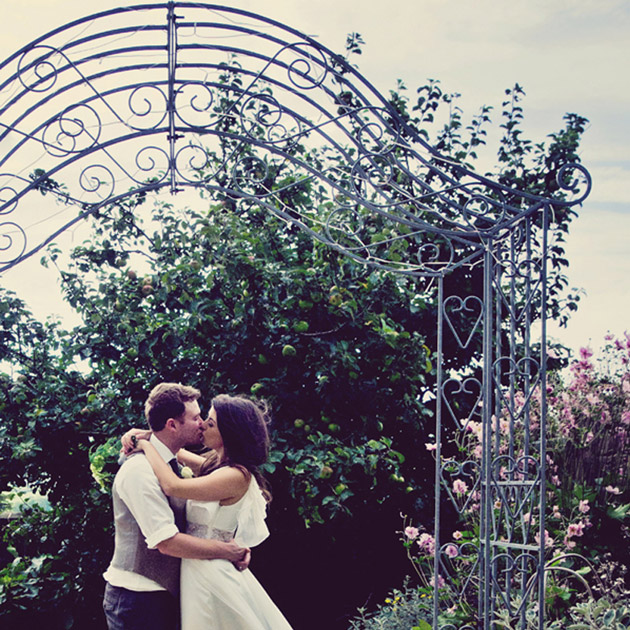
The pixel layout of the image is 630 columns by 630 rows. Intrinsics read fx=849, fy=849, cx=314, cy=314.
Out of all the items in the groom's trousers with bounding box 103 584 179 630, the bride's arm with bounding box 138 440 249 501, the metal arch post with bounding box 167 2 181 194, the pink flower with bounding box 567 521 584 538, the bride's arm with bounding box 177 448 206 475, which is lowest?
the groom's trousers with bounding box 103 584 179 630

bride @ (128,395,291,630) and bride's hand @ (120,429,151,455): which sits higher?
bride's hand @ (120,429,151,455)

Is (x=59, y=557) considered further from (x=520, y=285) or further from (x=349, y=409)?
(x=520, y=285)

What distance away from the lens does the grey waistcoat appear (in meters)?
3.04

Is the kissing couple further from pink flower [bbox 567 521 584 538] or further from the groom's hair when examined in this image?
pink flower [bbox 567 521 584 538]

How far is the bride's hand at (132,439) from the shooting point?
318 cm

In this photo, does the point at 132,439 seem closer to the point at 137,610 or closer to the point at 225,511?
the point at 225,511

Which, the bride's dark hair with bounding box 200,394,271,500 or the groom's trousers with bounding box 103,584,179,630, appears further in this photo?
the bride's dark hair with bounding box 200,394,271,500

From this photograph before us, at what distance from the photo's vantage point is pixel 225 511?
3.16 meters

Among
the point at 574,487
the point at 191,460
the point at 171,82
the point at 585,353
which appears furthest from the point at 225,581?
the point at 585,353

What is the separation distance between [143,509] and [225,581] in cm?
41

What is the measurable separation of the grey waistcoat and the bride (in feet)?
0.17

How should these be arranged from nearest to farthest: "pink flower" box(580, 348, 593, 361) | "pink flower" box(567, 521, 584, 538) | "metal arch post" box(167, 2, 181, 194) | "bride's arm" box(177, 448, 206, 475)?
"metal arch post" box(167, 2, 181, 194)
"bride's arm" box(177, 448, 206, 475)
"pink flower" box(567, 521, 584, 538)
"pink flower" box(580, 348, 593, 361)

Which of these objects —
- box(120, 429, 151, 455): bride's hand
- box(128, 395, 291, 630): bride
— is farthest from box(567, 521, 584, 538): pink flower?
box(120, 429, 151, 455): bride's hand

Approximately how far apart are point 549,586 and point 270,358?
2.01 m
